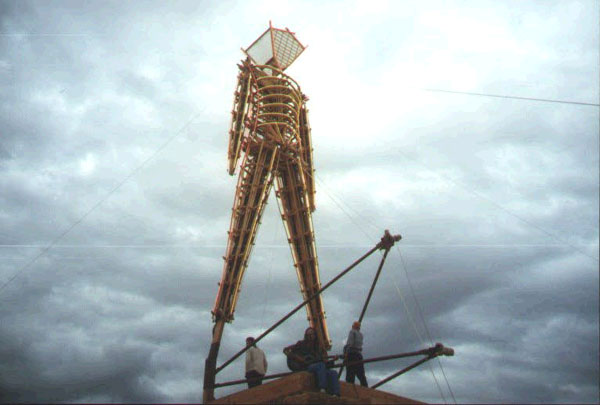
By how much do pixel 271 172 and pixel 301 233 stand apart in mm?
3897

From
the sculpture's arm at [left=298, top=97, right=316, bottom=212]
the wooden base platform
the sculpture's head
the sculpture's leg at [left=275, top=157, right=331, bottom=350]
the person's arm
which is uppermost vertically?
the sculpture's head

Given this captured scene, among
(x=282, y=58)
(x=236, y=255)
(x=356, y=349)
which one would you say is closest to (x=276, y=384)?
(x=356, y=349)

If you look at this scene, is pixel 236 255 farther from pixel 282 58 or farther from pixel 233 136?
pixel 282 58

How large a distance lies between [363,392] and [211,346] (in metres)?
8.38

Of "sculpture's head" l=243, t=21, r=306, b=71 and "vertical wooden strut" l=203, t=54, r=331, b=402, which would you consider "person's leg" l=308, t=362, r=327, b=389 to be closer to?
"vertical wooden strut" l=203, t=54, r=331, b=402

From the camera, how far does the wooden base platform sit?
1226 cm

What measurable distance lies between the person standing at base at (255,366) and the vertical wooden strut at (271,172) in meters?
5.68

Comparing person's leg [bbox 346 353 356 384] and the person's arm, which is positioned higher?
the person's arm

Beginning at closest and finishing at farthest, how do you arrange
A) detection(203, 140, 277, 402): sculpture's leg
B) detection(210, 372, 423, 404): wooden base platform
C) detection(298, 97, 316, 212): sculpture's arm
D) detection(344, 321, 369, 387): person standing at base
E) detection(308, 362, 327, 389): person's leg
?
detection(210, 372, 423, 404): wooden base platform < detection(308, 362, 327, 389): person's leg < detection(344, 321, 369, 387): person standing at base < detection(203, 140, 277, 402): sculpture's leg < detection(298, 97, 316, 212): sculpture's arm

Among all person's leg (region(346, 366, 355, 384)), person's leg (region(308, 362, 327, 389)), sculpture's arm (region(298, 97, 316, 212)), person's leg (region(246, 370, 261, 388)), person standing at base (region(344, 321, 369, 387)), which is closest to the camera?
person's leg (region(308, 362, 327, 389))

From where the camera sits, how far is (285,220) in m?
25.3

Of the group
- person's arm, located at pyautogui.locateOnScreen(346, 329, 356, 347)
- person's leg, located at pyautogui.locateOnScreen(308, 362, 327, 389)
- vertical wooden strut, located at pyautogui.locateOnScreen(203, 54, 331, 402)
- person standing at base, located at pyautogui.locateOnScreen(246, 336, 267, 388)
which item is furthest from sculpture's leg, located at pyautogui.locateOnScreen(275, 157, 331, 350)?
person's leg, located at pyautogui.locateOnScreen(308, 362, 327, 389)

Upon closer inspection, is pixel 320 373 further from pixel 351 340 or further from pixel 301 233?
pixel 301 233

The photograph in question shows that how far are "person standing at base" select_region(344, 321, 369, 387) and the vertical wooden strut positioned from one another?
796 centimetres
